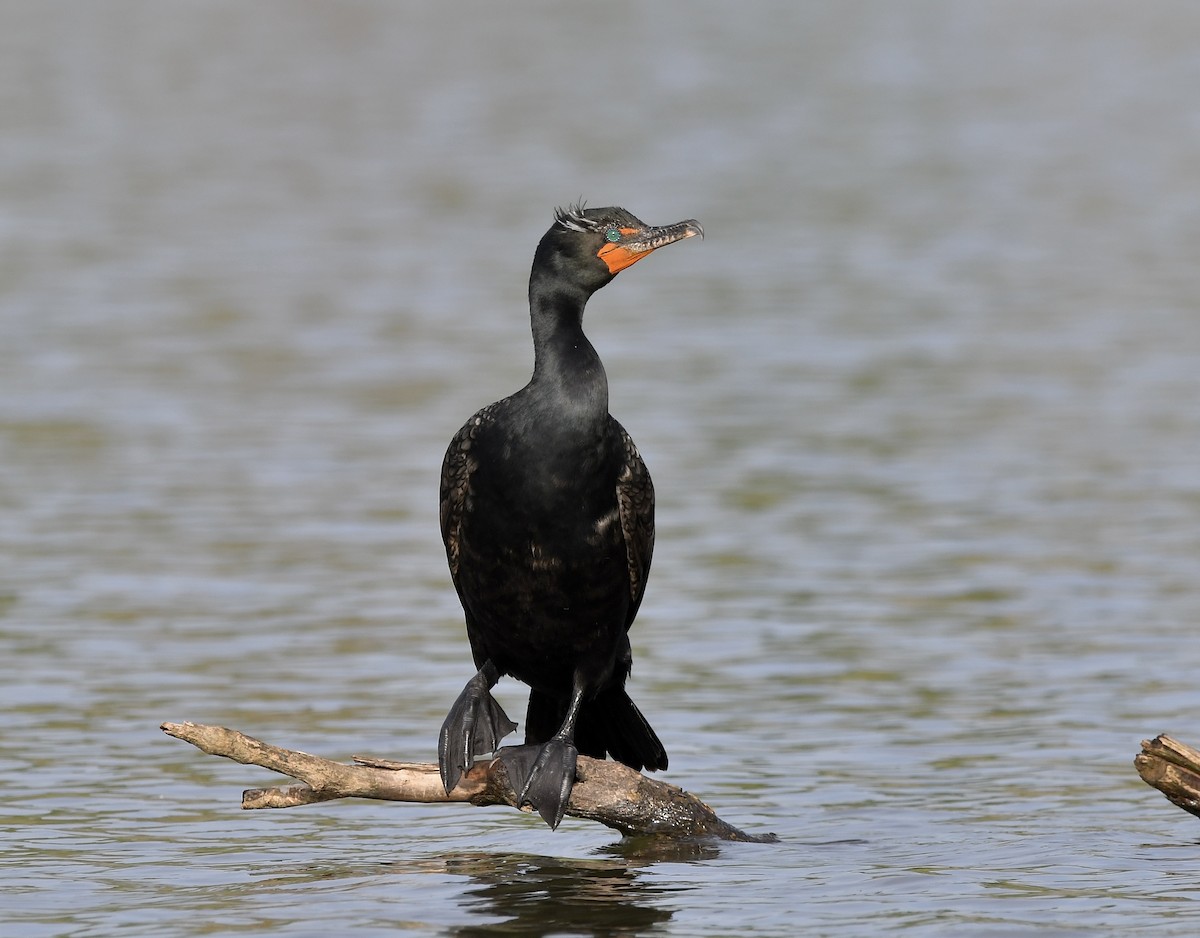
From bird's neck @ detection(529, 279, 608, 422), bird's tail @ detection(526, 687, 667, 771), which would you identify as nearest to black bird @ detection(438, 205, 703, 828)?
bird's neck @ detection(529, 279, 608, 422)

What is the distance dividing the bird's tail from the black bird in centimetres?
11

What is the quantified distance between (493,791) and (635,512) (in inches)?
39.7

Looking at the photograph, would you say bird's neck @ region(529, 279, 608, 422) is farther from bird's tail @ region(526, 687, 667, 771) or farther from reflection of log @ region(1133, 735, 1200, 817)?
reflection of log @ region(1133, 735, 1200, 817)

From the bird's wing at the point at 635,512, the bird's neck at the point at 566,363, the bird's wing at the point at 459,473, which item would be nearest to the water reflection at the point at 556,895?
the bird's wing at the point at 635,512

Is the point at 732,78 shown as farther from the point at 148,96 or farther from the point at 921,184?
the point at 921,184

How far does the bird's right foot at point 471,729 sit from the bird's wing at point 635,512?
20.5 inches

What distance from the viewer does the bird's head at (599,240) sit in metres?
7.43

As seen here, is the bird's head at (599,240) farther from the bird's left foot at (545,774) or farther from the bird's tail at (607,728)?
the bird's left foot at (545,774)

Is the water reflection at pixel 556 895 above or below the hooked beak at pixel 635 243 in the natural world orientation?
below

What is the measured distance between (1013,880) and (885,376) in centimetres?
1060

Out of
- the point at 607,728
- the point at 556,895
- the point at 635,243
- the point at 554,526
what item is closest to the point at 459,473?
the point at 554,526

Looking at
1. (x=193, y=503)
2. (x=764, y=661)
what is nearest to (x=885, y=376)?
(x=193, y=503)

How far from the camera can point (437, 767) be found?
23.7 ft

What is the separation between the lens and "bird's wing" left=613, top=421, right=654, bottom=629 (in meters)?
7.39
